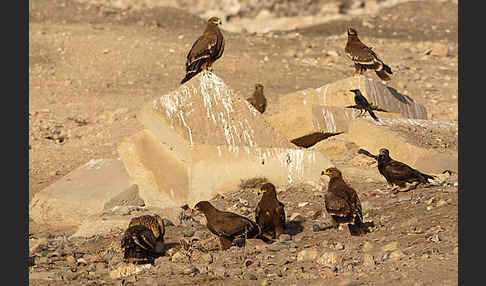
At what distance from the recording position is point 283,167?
10.1m

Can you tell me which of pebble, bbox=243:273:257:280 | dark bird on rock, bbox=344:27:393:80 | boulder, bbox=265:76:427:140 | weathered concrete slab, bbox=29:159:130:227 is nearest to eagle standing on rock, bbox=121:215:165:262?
pebble, bbox=243:273:257:280

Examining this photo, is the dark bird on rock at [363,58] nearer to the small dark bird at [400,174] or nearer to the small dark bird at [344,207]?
the small dark bird at [400,174]

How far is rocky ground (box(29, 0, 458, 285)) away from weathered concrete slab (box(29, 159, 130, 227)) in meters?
0.24

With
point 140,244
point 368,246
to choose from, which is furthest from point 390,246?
point 140,244

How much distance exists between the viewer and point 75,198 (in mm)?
11070

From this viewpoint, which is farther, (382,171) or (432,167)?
(432,167)

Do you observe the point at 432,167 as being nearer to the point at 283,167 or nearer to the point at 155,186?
the point at 283,167

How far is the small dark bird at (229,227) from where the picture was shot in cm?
770

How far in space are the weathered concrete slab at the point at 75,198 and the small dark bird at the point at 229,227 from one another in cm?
329

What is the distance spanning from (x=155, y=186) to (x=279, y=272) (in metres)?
3.89

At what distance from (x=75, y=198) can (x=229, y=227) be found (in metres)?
3.97

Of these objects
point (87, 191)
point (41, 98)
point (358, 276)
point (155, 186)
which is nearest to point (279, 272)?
point (358, 276)

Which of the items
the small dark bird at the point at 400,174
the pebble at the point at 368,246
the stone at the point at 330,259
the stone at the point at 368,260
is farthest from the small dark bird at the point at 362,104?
the stone at the point at 368,260

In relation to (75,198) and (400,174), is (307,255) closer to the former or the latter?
(400,174)
